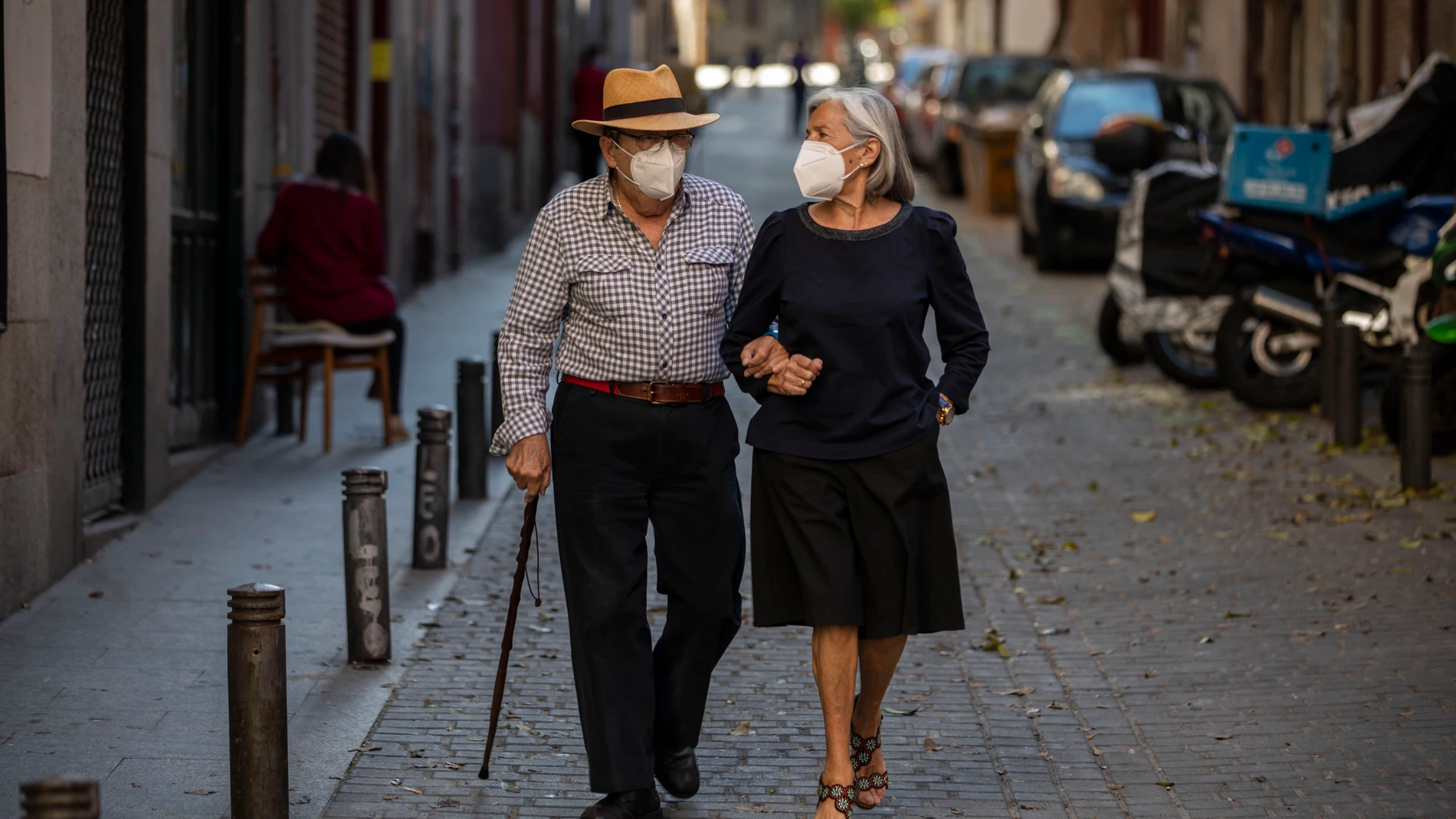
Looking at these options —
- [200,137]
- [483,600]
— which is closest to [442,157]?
[200,137]

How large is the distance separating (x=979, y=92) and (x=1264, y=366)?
49.7 ft

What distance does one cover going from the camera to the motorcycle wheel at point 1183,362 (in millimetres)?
12047

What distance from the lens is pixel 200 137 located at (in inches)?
408

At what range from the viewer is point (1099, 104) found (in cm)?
1798

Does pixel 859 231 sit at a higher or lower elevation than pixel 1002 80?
lower

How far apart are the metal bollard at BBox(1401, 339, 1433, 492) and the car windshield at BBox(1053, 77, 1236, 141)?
8717mm

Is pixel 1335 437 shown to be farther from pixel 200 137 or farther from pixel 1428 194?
pixel 200 137

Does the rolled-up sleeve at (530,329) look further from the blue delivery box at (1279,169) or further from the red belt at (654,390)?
the blue delivery box at (1279,169)

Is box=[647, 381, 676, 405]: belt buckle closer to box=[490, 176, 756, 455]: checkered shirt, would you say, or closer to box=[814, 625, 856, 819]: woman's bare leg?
box=[490, 176, 756, 455]: checkered shirt

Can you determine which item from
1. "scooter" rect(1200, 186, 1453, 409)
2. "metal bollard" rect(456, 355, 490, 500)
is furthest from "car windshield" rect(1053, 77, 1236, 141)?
"metal bollard" rect(456, 355, 490, 500)

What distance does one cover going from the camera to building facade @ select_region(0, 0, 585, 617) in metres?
6.92

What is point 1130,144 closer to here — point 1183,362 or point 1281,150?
point 1183,362

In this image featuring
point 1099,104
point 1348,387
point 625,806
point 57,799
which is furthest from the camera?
point 1099,104

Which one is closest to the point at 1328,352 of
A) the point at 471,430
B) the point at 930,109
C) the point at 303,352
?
the point at 471,430
